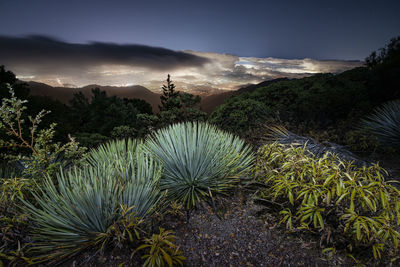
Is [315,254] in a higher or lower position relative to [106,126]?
higher

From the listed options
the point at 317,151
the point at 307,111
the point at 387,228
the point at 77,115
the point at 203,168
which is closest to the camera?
the point at 387,228

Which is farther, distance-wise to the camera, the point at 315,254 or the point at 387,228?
the point at 315,254

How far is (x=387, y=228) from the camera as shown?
165 centimetres

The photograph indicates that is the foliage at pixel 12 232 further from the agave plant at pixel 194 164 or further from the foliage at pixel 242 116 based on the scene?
the foliage at pixel 242 116

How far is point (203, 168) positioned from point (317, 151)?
2.27m

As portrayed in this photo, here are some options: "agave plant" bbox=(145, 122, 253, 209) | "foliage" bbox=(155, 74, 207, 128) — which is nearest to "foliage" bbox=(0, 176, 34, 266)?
"agave plant" bbox=(145, 122, 253, 209)

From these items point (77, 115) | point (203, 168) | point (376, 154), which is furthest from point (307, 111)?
point (77, 115)

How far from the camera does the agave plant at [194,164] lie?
2.89 meters

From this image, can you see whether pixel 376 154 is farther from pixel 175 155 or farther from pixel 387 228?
pixel 175 155

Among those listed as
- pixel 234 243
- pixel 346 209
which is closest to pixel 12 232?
pixel 234 243

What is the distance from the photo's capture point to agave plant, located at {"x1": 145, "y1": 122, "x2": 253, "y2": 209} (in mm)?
2893

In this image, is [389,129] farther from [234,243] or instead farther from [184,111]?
[184,111]

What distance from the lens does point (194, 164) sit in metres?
3.01

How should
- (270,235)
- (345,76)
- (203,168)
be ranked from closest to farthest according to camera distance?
(270,235), (203,168), (345,76)
